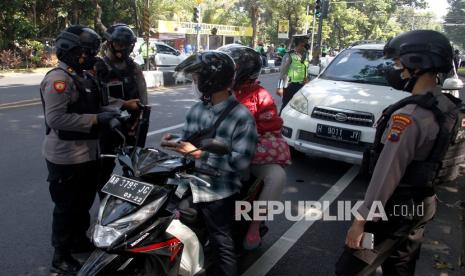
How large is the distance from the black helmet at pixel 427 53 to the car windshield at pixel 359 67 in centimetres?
405

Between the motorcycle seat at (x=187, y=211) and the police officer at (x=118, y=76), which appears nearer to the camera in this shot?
the motorcycle seat at (x=187, y=211)

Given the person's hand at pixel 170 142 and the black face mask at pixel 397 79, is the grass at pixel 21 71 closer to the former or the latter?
the person's hand at pixel 170 142

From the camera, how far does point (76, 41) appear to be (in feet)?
9.56

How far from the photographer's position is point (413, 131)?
199 cm

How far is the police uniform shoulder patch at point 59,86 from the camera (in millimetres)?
2857

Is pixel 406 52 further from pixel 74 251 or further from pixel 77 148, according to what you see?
pixel 74 251

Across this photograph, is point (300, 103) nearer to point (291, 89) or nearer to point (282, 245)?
point (291, 89)

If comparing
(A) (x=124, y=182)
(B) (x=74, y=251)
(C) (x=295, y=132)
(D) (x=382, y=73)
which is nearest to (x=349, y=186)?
(C) (x=295, y=132)

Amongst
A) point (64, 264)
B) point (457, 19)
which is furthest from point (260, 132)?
point (457, 19)

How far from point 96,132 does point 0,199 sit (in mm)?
2196

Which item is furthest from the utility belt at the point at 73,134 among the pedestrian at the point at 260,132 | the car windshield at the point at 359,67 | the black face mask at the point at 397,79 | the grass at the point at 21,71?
the grass at the point at 21,71

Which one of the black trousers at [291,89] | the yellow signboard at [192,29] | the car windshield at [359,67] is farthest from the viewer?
the yellow signboard at [192,29]

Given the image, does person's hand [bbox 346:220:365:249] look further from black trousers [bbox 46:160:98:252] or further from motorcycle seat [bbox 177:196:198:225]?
black trousers [bbox 46:160:98:252]

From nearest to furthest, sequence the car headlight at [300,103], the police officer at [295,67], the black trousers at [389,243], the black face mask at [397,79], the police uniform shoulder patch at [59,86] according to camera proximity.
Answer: the black trousers at [389,243]
the black face mask at [397,79]
the police uniform shoulder patch at [59,86]
the car headlight at [300,103]
the police officer at [295,67]
